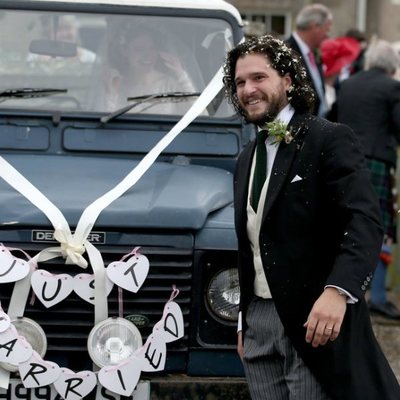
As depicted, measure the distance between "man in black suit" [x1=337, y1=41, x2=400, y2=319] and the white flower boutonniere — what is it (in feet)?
14.1

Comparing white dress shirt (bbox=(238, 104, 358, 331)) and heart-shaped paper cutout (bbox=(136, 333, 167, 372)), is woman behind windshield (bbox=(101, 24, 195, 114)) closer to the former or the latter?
heart-shaped paper cutout (bbox=(136, 333, 167, 372))

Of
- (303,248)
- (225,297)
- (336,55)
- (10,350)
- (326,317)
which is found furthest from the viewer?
(336,55)

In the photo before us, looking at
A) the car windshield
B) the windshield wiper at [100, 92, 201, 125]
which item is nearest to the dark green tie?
the windshield wiper at [100, 92, 201, 125]

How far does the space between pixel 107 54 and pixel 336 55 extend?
5.08m

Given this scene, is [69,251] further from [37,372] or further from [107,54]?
[107,54]

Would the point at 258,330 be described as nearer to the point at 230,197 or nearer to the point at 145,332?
the point at 145,332

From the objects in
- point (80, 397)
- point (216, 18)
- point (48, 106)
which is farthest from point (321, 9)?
point (80, 397)

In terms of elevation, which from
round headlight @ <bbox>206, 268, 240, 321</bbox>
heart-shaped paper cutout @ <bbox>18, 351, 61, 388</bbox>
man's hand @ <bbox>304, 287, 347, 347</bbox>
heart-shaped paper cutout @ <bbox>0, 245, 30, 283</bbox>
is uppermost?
man's hand @ <bbox>304, 287, 347, 347</bbox>

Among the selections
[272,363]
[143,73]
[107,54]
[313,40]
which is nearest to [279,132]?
[272,363]

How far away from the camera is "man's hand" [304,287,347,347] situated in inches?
133

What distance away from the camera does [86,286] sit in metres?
4.22

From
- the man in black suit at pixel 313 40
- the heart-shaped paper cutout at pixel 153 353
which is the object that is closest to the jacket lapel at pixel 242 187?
the heart-shaped paper cutout at pixel 153 353

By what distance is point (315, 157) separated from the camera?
11.8 ft

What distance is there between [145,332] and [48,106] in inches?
58.1
